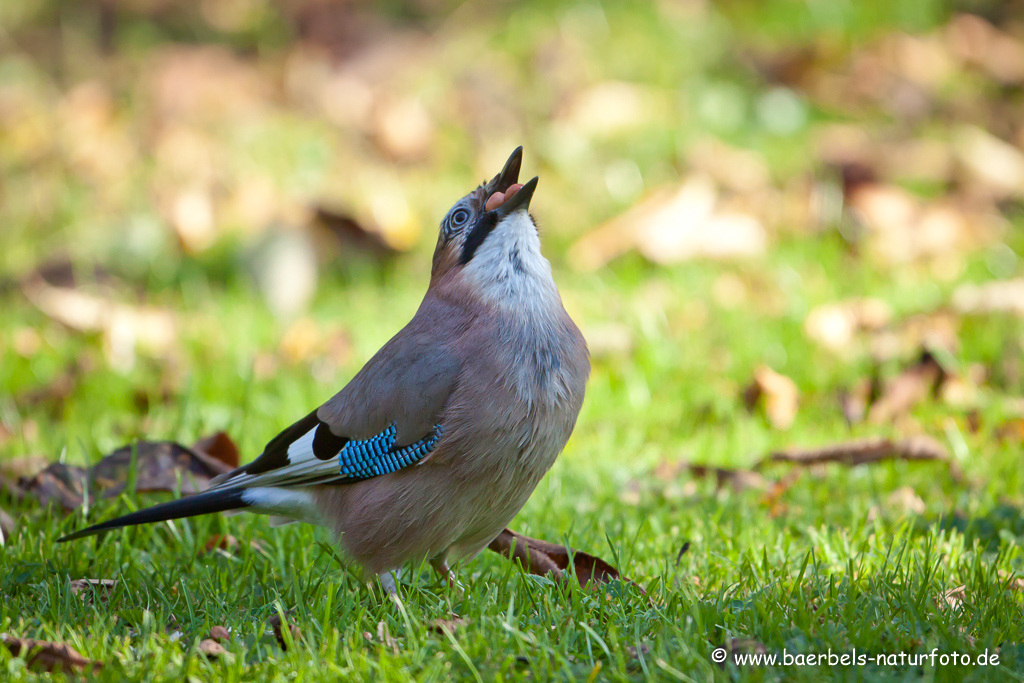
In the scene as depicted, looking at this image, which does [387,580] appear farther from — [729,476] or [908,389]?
[908,389]

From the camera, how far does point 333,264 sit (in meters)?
7.18

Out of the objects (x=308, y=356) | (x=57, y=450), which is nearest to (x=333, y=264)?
(x=308, y=356)

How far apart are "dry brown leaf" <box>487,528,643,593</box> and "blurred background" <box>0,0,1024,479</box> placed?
121 cm

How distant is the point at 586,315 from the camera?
6.14 m

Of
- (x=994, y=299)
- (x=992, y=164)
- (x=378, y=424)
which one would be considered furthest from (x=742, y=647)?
(x=992, y=164)

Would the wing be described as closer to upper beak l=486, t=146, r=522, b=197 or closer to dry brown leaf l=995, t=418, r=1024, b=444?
upper beak l=486, t=146, r=522, b=197

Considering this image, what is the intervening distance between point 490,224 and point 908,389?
2451mm

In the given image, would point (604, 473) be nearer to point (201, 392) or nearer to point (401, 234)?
point (201, 392)

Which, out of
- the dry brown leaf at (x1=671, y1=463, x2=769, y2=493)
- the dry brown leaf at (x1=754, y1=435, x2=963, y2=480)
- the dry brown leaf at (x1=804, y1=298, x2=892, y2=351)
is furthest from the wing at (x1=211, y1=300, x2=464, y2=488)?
the dry brown leaf at (x1=804, y1=298, x2=892, y2=351)

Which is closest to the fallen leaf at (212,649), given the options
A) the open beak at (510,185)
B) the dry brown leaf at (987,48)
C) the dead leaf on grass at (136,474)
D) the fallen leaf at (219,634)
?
the fallen leaf at (219,634)

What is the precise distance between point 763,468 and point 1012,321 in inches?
73.4

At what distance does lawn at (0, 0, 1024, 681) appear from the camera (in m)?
2.88

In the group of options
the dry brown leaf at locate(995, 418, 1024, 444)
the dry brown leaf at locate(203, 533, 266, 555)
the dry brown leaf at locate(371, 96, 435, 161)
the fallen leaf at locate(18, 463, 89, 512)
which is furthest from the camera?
the dry brown leaf at locate(371, 96, 435, 161)

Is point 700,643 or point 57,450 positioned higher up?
point 57,450
